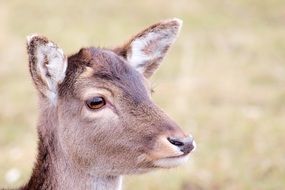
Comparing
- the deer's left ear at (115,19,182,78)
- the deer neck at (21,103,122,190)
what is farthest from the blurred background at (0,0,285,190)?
the deer neck at (21,103,122,190)

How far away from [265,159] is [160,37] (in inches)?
138

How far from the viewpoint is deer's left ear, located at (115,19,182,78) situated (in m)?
6.74

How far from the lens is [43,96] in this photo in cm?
635

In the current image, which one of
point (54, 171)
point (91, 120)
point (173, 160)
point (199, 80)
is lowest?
point (199, 80)

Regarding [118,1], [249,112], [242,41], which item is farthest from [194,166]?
[118,1]

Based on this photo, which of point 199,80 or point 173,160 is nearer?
point 173,160

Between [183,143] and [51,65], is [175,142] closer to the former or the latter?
[183,143]

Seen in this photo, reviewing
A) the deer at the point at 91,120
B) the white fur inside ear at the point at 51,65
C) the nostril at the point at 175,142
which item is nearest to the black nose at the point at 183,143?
the nostril at the point at 175,142

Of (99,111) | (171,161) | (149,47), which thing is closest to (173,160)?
(171,161)

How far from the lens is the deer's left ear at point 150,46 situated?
265 inches

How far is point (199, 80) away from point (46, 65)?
7402 millimetres

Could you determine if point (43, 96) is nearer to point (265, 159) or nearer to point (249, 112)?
point (265, 159)

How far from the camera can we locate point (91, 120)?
6.16 meters

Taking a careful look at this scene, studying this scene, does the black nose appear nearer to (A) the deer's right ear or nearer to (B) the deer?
(B) the deer
